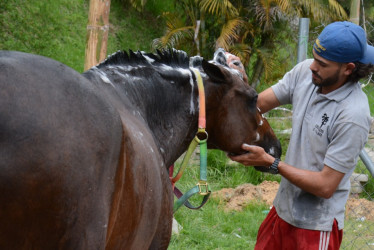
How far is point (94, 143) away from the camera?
185 centimetres

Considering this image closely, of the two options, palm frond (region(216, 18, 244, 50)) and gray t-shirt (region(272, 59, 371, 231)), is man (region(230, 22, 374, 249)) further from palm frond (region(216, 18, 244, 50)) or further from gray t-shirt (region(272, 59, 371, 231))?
palm frond (region(216, 18, 244, 50))

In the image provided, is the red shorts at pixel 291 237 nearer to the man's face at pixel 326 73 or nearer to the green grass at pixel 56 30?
the man's face at pixel 326 73

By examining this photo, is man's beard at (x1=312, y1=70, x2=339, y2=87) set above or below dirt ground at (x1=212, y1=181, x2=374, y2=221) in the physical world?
above

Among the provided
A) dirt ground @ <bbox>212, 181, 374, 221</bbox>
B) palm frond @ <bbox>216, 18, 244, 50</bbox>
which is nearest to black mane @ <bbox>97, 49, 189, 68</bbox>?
dirt ground @ <bbox>212, 181, 374, 221</bbox>

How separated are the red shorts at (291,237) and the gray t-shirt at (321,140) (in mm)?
49

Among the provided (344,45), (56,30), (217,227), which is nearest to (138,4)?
(56,30)

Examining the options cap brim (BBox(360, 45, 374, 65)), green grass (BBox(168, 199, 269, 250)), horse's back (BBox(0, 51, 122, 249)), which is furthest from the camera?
green grass (BBox(168, 199, 269, 250))

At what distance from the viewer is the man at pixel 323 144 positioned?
10.3ft

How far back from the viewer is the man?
314cm

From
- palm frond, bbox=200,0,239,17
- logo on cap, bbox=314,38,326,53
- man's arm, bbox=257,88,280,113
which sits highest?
logo on cap, bbox=314,38,326,53

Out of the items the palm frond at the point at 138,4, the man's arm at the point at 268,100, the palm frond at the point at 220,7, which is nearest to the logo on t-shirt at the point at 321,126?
the man's arm at the point at 268,100

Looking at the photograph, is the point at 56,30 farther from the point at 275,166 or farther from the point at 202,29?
the point at 275,166

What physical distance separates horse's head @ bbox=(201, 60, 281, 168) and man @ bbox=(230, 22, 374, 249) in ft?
0.30

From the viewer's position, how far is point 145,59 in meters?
2.98
